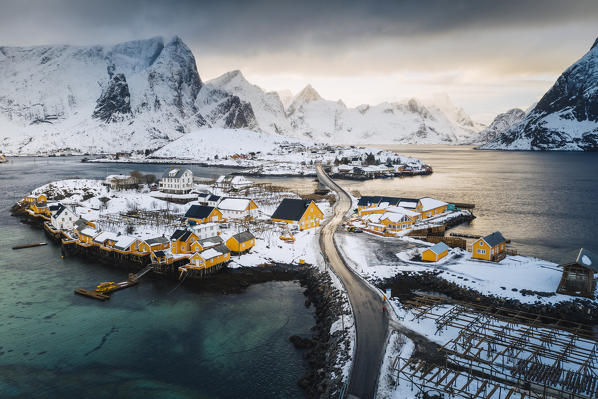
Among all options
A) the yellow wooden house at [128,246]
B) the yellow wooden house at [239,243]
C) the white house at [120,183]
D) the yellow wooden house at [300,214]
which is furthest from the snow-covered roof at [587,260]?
the white house at [120,183]

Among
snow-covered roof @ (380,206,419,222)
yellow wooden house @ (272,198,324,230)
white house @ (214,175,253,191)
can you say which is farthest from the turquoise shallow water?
white house @ (214,175,253,191)

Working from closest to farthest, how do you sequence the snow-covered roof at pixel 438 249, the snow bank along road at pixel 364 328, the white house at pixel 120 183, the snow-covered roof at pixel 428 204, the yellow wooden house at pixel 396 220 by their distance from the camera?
the snow bank along road at pixel 364 328 → the snow-covered roof at pixel 438 249 → the yellow wooden house at pixel 396 220 → the snow-covered roof at pixel 428 204 → the white house at pixel 120 183

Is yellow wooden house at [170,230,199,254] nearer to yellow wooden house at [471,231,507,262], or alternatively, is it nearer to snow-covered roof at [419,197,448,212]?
yellow wooden house at [471,231,507,262]

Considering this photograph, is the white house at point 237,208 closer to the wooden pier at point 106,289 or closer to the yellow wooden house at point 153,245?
the yellow wooden house at point 153,245

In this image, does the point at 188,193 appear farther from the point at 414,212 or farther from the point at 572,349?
the point at 572,349

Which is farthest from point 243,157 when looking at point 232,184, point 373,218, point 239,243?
point 239,243

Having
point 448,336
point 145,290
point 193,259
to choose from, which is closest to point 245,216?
point 193,259

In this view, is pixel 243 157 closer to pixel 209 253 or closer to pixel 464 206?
pixel 464 206
